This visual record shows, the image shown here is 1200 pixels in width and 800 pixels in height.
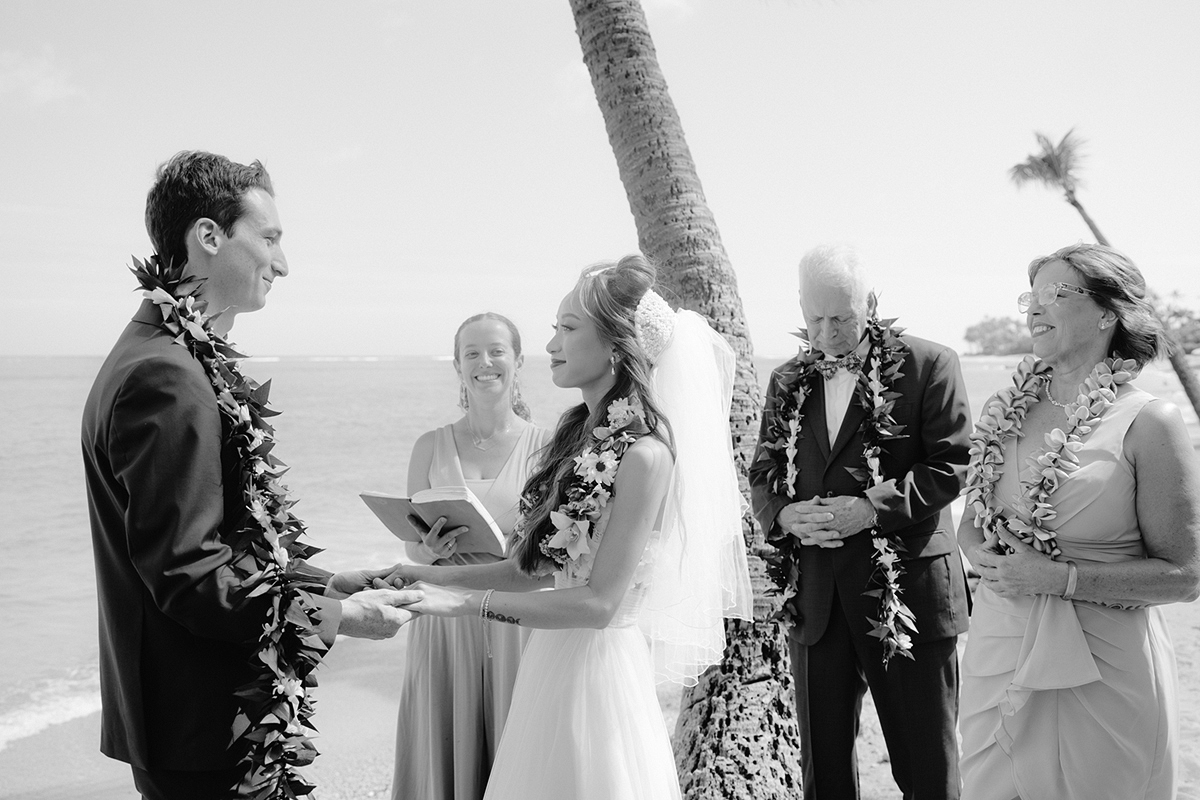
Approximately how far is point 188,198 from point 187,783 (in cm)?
165

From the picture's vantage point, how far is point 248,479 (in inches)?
97.4

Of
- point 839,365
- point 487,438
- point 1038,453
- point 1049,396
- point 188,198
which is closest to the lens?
Result: point 188,198

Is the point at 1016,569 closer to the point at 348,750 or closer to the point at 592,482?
the point at 592,482

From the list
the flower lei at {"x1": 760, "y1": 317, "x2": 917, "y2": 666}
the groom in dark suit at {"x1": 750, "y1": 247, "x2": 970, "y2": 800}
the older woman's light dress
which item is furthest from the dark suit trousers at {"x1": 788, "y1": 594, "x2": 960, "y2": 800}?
the older woman's light dress

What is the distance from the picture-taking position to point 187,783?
238 cm

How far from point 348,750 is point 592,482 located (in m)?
4.97

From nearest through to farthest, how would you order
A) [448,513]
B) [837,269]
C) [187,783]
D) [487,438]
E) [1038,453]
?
[187,783], [1038,453], [448,513], [837,269], [487,438]

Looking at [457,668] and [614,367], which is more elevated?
[614,367]

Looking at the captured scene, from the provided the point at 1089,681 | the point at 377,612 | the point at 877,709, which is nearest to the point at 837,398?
the point at 877,709

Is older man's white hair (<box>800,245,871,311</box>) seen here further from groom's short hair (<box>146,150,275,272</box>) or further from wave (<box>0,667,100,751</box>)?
wave (<box>0,667,100,751</box>)

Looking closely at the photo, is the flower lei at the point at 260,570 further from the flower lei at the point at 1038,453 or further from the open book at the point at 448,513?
the flower lei at the point at 1038,453

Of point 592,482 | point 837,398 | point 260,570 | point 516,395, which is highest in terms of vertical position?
point 516,395

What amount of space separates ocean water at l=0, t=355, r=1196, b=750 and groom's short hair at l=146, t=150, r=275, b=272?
4.65 feet

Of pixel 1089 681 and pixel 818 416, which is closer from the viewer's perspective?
pixel 1089 681
